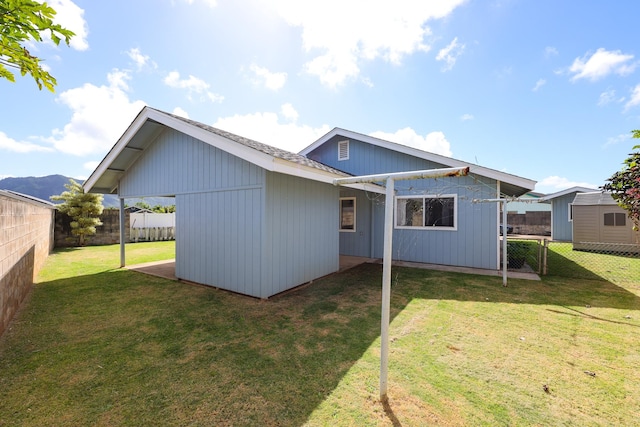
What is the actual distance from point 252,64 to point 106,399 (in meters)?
8.62

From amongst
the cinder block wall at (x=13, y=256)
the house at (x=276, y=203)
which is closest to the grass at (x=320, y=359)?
the cinder block wall at (x=13, y=256)

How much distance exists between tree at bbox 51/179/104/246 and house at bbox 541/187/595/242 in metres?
23.9

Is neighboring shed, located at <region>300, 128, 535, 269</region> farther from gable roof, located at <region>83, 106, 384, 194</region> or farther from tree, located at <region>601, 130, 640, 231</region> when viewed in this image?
tree, located at <region>601, 130, 640, 231</region>

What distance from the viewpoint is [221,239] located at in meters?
5.49

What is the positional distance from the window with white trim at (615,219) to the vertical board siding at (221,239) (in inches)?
594

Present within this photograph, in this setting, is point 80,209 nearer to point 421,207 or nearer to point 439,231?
point 421,207

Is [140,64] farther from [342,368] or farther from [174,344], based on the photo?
[342,368]

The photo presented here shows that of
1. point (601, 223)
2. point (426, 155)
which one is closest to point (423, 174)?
point (426, 155)

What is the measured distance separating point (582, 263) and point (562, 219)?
29.0 ft

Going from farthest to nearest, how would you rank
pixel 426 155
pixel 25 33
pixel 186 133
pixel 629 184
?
1. pixel 426 155
2. pixel 186 133
3. pixel 629 184
4. pixel 25 33

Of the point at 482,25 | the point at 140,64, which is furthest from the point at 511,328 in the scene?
the point at 140,64

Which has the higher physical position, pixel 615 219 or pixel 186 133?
pixel 186 133

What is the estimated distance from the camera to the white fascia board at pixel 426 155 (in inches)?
267

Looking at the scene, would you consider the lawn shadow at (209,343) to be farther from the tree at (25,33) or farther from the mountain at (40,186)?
the mountain at (40,186)
